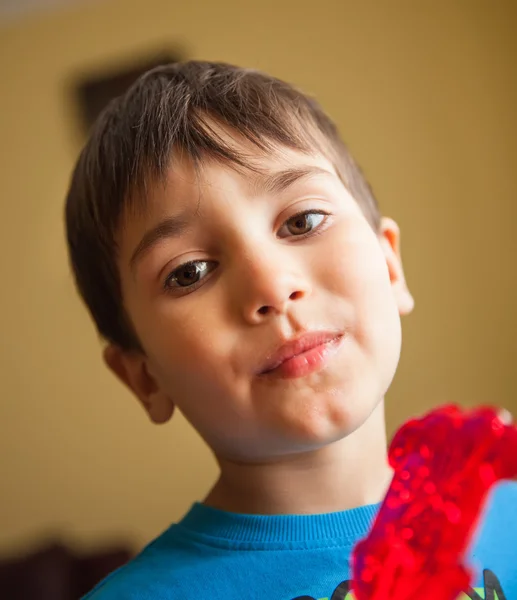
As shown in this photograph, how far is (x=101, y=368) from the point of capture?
2.41 m

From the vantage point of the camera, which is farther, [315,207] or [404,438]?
[315,207]

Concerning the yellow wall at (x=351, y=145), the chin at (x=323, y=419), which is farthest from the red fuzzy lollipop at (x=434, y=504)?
the yellow wall at (x=351, y=145)

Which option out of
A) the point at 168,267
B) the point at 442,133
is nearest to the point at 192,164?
the point at 168,267

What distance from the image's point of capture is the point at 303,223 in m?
0.69

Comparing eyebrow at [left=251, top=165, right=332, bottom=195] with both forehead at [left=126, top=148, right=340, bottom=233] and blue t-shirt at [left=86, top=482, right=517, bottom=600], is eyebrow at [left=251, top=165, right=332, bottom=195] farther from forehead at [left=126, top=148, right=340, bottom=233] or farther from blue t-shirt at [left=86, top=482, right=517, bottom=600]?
blue t-shirt at [left=86, top=482, right=517, bottom=600]

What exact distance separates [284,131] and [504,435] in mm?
426

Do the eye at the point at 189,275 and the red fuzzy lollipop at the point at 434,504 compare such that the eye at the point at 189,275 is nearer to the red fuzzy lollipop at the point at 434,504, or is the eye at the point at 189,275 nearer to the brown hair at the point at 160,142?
the brown hair at the point at 160,142

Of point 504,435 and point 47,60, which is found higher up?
point 504,435

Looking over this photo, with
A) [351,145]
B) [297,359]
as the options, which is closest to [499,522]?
[297,359]

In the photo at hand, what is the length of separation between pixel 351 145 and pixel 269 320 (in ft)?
5.42

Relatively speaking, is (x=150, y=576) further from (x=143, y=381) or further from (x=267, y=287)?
(x=267, y=287)

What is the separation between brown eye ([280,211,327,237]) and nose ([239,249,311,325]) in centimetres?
5

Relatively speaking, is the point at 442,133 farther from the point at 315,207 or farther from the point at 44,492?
the point at 44,492

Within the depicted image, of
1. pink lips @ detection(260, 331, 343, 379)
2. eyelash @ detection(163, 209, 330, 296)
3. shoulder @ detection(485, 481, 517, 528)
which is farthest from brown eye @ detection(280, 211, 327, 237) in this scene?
shoulder @ detection(485, 481, 517, 528)
